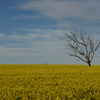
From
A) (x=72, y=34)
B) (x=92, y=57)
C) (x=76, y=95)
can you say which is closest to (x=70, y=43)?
(x=72, y=34)

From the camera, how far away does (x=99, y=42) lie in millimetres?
45688

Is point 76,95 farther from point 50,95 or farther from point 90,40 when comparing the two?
point 90,40

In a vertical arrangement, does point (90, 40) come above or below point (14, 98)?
above

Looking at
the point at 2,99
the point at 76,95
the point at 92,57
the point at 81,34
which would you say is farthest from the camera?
the point at 81,34

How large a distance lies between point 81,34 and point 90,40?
276 centimetres

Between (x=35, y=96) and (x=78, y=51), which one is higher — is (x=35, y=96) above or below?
below

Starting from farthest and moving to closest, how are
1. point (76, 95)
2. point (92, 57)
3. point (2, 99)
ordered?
point (92, 57)
point (76, 95)
point (2, 99)

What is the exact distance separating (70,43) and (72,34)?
8.53 ft

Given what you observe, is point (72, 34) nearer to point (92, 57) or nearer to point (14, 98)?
point (92, 57)

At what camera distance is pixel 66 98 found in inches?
301

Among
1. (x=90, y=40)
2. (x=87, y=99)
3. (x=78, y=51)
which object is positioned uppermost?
(x=90, y=40)

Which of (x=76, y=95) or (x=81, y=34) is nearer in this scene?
(x=76, y=95)

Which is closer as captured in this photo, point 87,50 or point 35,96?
point 35,96

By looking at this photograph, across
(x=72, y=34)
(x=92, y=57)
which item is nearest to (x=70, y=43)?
(x=72, y=34)
